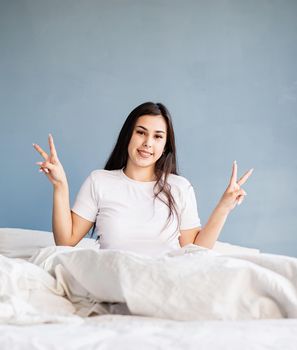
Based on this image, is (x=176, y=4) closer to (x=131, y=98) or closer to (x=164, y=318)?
(x=131, y=98)

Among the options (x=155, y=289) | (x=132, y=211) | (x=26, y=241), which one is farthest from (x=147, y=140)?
(x=155, y=289)

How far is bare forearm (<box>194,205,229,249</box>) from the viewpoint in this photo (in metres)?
2.00

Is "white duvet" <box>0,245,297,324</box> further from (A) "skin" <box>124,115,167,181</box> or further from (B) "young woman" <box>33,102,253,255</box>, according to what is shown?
(A) "skin" <box>124,115,167,181</box>

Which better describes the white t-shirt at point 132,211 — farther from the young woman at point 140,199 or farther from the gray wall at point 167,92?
the gray wall at point 167,92

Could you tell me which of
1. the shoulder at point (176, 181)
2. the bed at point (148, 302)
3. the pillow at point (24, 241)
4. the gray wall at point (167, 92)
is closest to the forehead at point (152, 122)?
the shoulder at point (176, 181)

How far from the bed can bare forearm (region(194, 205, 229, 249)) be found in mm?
808

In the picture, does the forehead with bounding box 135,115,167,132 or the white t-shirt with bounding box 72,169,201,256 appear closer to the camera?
the white t-shirt with bounding box 72,169,201,256

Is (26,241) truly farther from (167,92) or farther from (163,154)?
(167,92)

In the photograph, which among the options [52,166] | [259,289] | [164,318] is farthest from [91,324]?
[52,166]

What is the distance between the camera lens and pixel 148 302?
100 centimetres

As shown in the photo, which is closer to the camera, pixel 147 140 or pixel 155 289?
pixel 155 289

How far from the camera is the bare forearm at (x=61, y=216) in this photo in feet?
6.39

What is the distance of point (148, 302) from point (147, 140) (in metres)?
1.17

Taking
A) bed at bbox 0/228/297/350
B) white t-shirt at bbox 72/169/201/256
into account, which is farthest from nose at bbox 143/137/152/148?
bed at bbox 0/228/297/350
